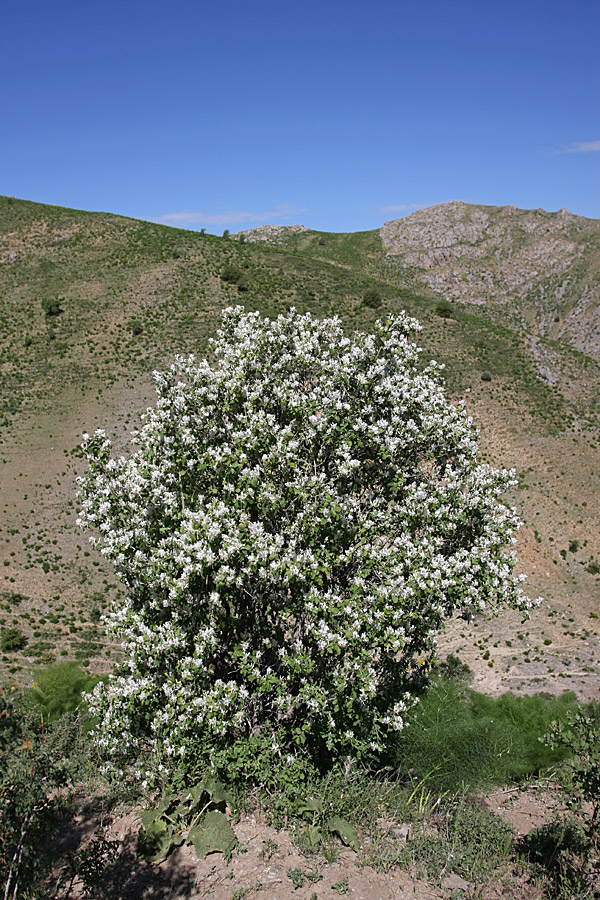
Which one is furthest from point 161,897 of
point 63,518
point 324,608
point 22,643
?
point 63,518

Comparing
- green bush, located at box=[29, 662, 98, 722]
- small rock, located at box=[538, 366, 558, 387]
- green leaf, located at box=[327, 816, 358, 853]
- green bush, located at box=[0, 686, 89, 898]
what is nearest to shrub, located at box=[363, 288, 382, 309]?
small rock, located at box=[538, 366, 558, 387]

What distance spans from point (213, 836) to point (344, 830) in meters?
1.77

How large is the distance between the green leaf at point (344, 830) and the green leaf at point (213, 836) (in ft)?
4.39

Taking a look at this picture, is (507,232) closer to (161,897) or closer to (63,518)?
(63,518)

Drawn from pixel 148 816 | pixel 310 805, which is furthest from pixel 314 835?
pixel 148 816

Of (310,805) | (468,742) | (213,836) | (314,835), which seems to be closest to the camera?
(213,836)

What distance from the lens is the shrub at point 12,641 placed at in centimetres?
1761

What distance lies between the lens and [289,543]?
7.98 meters

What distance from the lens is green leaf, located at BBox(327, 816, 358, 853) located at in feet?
24.5

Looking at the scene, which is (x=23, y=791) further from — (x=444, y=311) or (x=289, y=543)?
(x=444, y=311)

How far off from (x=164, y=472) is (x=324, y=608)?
136 inches

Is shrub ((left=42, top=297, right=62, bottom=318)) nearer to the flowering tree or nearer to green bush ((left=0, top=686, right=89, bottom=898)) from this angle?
the flowering tree

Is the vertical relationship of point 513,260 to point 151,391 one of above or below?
above

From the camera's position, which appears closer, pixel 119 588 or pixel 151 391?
pixel 119 588
